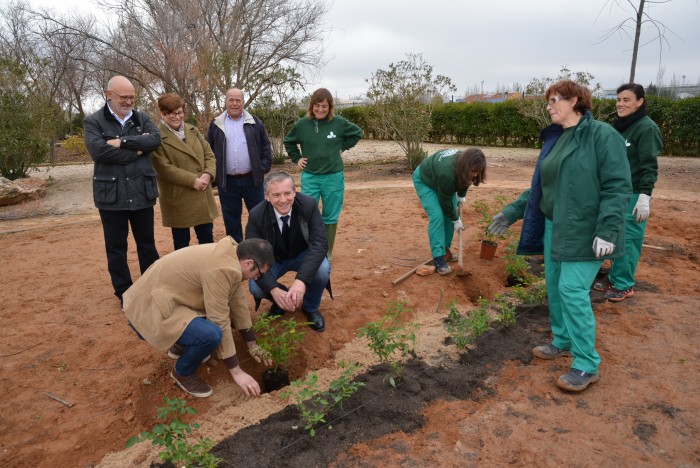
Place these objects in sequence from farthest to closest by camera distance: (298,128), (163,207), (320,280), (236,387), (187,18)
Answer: (187,18) < (298,128) < (163,207) < (320,280) < (236,387)

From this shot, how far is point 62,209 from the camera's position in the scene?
28.8ft

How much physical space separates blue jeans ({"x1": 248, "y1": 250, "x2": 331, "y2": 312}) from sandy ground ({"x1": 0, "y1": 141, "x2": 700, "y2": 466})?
0.88ft

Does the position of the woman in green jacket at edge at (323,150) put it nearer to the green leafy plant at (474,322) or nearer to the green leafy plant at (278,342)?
the green leafy plant at (474,322)

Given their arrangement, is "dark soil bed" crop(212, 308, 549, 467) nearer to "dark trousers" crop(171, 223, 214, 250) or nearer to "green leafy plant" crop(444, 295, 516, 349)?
"green leafy plant" crop(444, 295, 516, 349)

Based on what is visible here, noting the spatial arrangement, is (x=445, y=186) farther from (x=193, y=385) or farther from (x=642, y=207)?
(x=193, y=385)

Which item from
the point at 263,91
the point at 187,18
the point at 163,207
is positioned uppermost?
the point at 187,18

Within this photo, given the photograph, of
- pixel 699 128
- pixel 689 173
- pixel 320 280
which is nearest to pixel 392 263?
pixel 320 280

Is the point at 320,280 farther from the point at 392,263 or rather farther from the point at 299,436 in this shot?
the point at 392,263

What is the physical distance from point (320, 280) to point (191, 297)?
1.05m

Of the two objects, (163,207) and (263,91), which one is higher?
(263,91)

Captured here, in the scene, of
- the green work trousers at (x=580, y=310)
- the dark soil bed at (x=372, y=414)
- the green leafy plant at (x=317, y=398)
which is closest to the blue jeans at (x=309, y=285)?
the dark soil bed at (x=372, y=414)

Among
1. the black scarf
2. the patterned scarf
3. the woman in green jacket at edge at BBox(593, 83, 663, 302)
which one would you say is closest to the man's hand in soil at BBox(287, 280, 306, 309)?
the patterned scarf

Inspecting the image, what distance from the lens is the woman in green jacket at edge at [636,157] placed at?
384cm

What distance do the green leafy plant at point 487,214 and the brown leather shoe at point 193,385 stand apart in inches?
95.7
